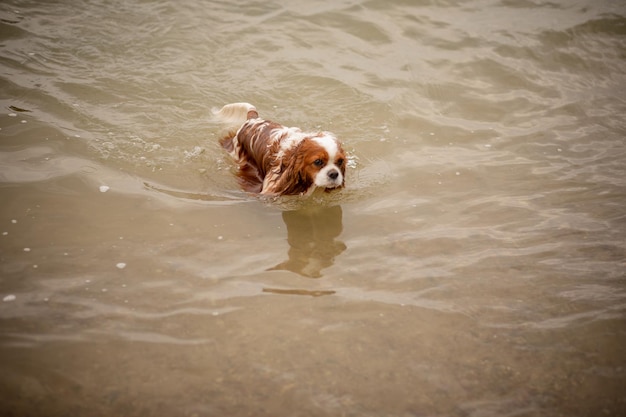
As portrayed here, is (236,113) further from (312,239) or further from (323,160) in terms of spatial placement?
(312,239)

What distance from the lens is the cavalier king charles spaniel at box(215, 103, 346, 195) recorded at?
4.39m

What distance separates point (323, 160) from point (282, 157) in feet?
1.61

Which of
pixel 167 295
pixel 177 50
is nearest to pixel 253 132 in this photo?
pixel 167 295

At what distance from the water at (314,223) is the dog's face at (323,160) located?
378mm

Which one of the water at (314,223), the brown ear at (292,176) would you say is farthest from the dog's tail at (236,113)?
the brown ear at (292,176)

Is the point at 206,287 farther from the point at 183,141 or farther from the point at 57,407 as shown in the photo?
the point at 183,141

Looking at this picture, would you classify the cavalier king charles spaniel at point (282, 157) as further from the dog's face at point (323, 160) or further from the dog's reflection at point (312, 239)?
the dog's reflection at point (312, 239)

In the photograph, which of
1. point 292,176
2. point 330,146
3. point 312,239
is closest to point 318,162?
point 330,146

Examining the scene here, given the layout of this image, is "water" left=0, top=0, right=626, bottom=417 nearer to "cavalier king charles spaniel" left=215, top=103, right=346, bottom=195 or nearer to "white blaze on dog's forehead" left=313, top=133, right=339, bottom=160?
"cavalier king charles spaniel" left=215, top=103, right=346, bottom=195

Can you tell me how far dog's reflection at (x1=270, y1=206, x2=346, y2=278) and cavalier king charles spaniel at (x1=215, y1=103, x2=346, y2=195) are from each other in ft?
0.74

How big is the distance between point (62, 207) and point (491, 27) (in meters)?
6.99

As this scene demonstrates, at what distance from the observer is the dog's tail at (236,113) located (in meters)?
5.71

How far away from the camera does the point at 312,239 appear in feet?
14.0

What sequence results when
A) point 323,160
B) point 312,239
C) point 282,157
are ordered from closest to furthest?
1. point 312,239
2. point 323,160
3. point 282,157
